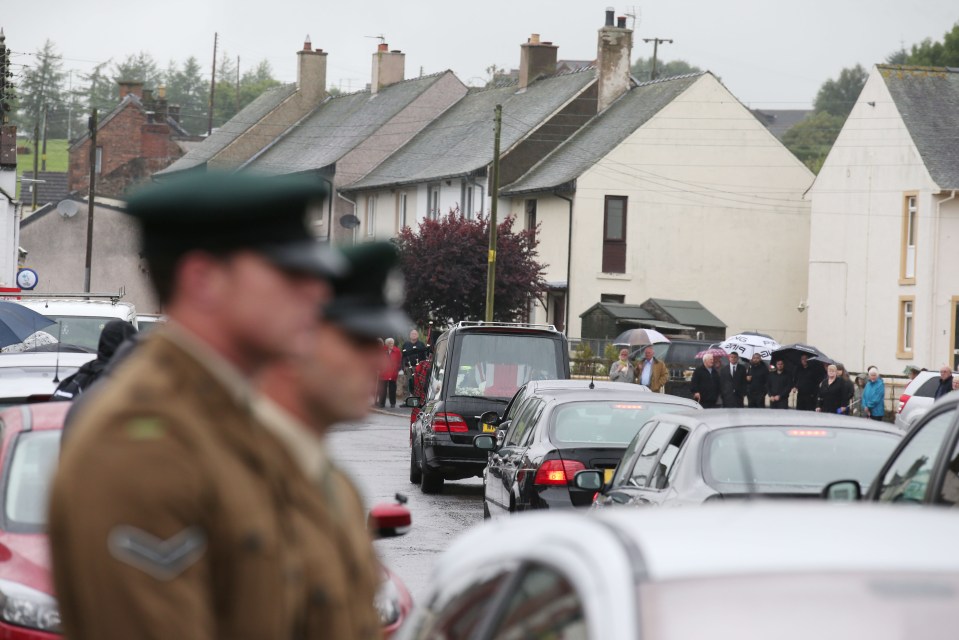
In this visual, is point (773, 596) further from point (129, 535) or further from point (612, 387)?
point (612, 387)

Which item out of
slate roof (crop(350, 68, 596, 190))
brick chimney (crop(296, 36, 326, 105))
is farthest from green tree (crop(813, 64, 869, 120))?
slate roof (crop(350, 68, 596, 190))

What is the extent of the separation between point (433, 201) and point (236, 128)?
27.1 m

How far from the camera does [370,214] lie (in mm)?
69062

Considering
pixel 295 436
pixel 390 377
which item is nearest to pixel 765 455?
pixel 295 436

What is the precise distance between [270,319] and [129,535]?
41cm

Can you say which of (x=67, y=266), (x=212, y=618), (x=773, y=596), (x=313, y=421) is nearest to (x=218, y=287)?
(x=313, y=421)

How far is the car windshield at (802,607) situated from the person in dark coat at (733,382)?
25.7 meters

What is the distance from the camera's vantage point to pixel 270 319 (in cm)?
253

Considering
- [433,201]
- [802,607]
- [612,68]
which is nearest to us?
[802,607]

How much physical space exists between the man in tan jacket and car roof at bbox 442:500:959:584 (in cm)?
79

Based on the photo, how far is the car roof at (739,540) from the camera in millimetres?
3291

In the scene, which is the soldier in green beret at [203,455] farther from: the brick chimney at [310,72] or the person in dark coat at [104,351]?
the brick chimney at [310,72]

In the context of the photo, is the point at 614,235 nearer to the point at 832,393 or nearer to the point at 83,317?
the point at 832,393

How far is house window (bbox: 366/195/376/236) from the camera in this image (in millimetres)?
68250
